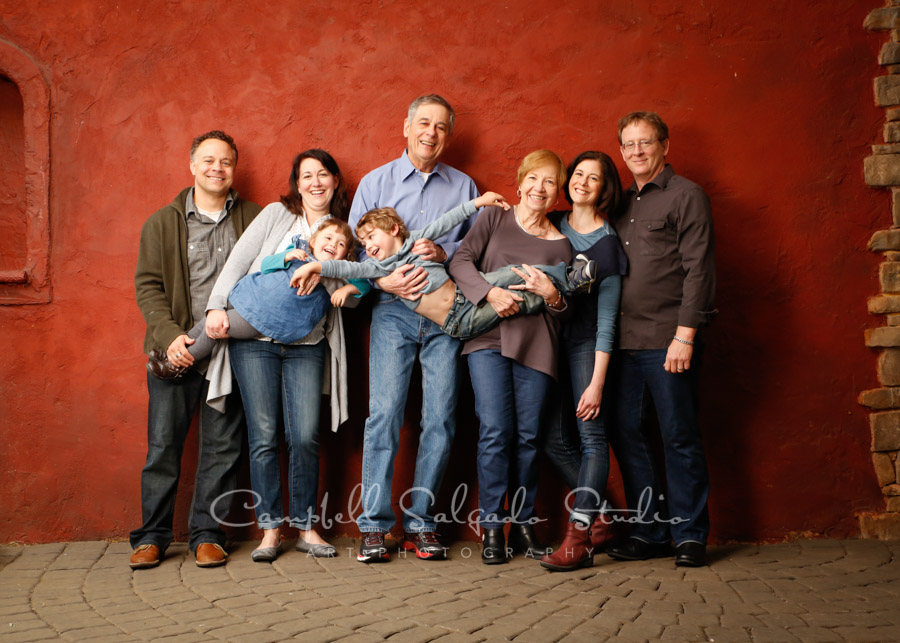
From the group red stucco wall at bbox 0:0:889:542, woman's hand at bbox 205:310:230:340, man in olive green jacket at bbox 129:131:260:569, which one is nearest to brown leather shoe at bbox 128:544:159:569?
man in olive green jacket at bbox 129:131:260:569

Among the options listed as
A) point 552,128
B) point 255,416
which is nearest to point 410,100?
point 552,128

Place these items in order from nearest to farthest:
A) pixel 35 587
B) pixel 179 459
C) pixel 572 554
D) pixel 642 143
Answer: pixel 35 587, pixel 572 554, pixel 642 143, pixel 179 459

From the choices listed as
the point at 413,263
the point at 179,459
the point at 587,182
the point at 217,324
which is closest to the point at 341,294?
the point at 413,263

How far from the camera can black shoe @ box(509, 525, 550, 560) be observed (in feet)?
12.5

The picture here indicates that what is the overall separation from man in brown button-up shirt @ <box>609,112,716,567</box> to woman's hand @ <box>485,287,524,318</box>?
61 centimetres

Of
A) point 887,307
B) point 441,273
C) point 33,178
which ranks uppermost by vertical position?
point 33,178

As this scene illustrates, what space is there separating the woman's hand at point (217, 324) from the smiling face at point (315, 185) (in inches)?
30.0

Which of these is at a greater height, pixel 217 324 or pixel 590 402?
pixel 217 324

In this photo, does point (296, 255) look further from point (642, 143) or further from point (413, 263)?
point (642, 143)

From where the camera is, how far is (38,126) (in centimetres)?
428

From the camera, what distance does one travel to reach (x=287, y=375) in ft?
12.7

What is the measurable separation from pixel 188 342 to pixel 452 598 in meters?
1.85

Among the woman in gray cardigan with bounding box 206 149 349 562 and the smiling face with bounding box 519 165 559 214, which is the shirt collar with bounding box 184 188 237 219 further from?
the smiling face with bounding box 519 165 559 214

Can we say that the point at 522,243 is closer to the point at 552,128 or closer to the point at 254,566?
the point at 552,128
